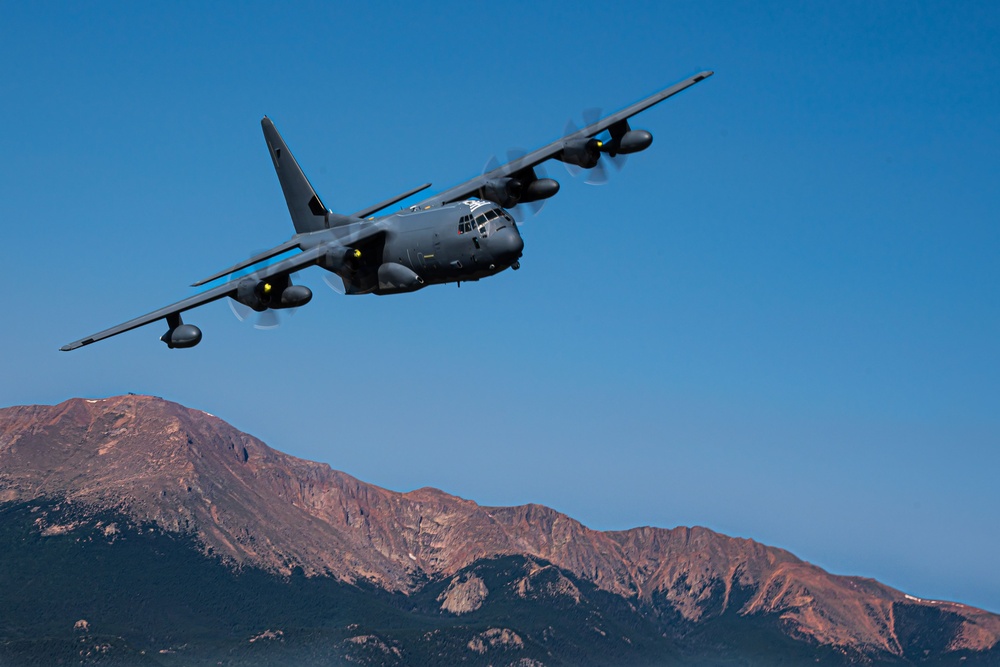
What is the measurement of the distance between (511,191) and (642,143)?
8.97 m

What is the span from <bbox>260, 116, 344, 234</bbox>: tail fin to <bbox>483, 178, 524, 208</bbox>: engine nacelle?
11.3m

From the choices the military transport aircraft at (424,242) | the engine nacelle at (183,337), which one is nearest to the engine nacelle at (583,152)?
the military transport aircraft at (424,242)

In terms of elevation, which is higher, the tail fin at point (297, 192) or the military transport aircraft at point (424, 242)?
the tail fin at point (297, 192)

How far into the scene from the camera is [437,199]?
A: 84625 mm

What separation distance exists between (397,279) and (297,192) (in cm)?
2143

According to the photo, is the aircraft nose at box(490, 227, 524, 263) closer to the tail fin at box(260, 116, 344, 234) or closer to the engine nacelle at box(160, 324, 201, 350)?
the engine nacelle at box(160, 324, 201, 350)

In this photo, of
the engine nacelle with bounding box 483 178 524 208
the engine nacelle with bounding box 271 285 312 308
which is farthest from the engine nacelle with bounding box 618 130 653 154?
the engine nacelle with bounding box 271 285 312 308

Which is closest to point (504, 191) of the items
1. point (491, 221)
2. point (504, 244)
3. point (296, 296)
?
point (491, 221)

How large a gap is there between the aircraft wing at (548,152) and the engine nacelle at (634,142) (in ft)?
3.77

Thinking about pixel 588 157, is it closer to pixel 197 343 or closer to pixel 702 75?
pixel 702 75

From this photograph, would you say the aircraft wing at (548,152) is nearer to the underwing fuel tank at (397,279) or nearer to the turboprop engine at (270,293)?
the underwing fuel tank at (397,279)

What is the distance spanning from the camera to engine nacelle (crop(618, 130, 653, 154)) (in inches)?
3351

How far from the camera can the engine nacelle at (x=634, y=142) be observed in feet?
279

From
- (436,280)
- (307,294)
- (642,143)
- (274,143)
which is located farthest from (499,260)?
(274,143)
